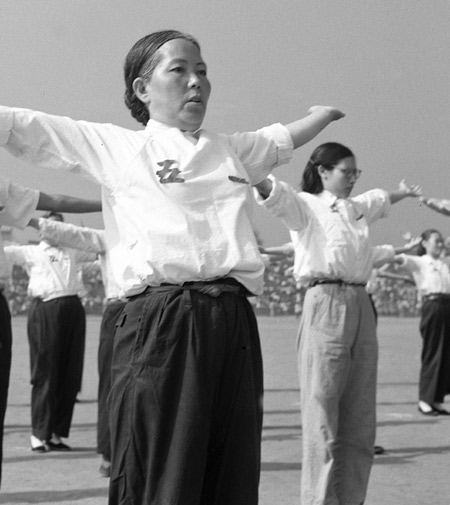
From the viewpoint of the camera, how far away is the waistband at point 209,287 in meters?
2.72

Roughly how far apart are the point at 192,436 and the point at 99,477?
3.47 m

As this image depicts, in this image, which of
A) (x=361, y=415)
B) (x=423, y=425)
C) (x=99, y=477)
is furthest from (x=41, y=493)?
(x=423, y=425)

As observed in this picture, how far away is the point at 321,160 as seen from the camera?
538 centimetres

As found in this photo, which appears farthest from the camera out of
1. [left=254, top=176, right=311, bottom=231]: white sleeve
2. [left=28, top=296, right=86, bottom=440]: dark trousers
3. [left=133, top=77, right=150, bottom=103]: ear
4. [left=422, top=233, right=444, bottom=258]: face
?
[left=422, top=233, right=444, bottom=258]: face

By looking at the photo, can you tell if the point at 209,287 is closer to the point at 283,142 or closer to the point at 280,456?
the point at 283,142

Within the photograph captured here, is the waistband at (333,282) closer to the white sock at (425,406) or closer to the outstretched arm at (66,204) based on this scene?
the outstretched arm at (66,204)

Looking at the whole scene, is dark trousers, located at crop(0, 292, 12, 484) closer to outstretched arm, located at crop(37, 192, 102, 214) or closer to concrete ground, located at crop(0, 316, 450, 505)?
concrete ground, located at crop(0, 316, 450, 505)

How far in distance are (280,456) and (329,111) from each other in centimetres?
385

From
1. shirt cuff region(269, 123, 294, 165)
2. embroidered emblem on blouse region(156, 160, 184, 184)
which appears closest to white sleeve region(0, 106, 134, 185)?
embroidered emblem on blouse region(156, 160, 184, 184)

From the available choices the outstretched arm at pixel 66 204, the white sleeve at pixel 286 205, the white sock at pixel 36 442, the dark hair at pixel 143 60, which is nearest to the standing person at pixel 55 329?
the white sock at pixel 36 442

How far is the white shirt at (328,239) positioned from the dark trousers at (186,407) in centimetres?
225

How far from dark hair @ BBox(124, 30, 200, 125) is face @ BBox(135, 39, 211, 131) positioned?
22mm

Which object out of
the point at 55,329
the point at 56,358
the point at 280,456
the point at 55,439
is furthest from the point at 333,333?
the point at 55,329

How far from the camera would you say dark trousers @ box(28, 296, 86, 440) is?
7734mm
